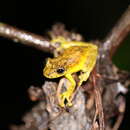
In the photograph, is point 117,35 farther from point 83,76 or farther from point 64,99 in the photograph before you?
point 64,99

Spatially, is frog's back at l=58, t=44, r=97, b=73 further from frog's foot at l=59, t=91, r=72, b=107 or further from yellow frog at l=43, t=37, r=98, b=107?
frog's foot at l=59, t=91, r=72, b=107

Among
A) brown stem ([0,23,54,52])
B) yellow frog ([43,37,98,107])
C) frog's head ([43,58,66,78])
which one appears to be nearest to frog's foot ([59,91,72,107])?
yellow frog ([43,37,98,107])

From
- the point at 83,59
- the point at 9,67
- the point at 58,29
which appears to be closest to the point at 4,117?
the point at 9,67

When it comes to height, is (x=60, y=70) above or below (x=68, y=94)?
above

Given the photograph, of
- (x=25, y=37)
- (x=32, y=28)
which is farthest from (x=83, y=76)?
(x=32, y=28)

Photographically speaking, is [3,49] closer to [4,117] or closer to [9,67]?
[9,67]

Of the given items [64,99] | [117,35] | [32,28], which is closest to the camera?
[64,99]

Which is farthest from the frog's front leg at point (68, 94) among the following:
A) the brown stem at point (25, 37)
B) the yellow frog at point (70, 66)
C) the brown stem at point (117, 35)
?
the brown stem at point (117, 35)
